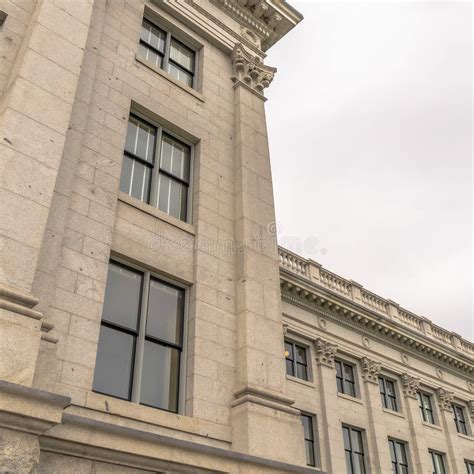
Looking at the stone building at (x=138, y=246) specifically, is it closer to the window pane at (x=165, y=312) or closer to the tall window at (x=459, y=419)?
the window pane at (x=165, y=312)

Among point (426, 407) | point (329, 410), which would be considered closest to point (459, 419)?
point (426, 407)

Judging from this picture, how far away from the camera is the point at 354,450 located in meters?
27.2

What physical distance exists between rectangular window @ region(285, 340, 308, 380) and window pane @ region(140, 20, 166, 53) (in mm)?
17074

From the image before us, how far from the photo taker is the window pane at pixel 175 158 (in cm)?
1374

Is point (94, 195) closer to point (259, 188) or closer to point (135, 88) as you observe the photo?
point (135, 88)

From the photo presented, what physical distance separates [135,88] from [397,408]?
86.0ft

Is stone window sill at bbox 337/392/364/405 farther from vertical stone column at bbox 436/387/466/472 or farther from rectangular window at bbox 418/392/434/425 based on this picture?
vertical stone column at bbox 436/387/466/472

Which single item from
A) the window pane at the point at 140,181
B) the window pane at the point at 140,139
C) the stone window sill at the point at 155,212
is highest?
the window pane at the point at 140,139

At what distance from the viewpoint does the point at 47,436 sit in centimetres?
775

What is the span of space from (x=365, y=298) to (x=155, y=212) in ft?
82.7

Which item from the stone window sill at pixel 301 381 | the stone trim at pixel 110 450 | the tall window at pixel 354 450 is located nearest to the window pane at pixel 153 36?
the stone trim at pixel 110 450

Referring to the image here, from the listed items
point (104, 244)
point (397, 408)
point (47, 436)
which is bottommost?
point (47, 436)

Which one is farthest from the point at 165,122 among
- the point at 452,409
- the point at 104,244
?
the point at 452,409

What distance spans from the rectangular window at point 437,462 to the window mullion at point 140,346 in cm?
2731
